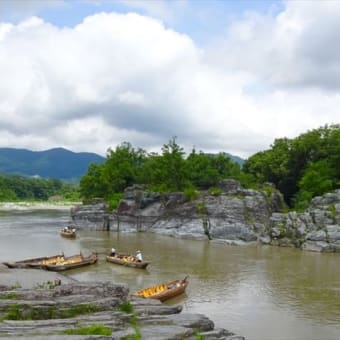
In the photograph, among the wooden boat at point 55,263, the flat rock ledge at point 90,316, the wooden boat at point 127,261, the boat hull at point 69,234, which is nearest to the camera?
the flat rock ledge at point 90,316

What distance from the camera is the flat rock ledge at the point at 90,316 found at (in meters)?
19.9

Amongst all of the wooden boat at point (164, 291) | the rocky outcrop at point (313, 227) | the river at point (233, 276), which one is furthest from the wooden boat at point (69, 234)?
the wooden boat at point (164, 291)

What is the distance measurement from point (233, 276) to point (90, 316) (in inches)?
1010

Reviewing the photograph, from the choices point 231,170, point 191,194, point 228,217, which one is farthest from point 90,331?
point 231,170

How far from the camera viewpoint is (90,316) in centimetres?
2184

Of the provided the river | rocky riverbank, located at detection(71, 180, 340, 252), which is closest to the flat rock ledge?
the river

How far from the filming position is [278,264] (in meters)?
52.7

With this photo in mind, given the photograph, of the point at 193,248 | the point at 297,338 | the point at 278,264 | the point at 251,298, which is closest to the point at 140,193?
the point at 193,248

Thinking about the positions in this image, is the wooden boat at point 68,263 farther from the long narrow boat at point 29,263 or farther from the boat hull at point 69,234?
the boat hull at point 69,234

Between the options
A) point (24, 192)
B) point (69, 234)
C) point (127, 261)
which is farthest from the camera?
point (24, 192)

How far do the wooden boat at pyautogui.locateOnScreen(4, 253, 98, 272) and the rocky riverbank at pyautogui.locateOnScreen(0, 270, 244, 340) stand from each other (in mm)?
20620

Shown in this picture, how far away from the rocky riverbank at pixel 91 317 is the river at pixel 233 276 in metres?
7.00

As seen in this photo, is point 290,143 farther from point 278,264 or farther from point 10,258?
point 10,258

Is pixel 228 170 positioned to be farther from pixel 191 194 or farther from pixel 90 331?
pixel 90 331
